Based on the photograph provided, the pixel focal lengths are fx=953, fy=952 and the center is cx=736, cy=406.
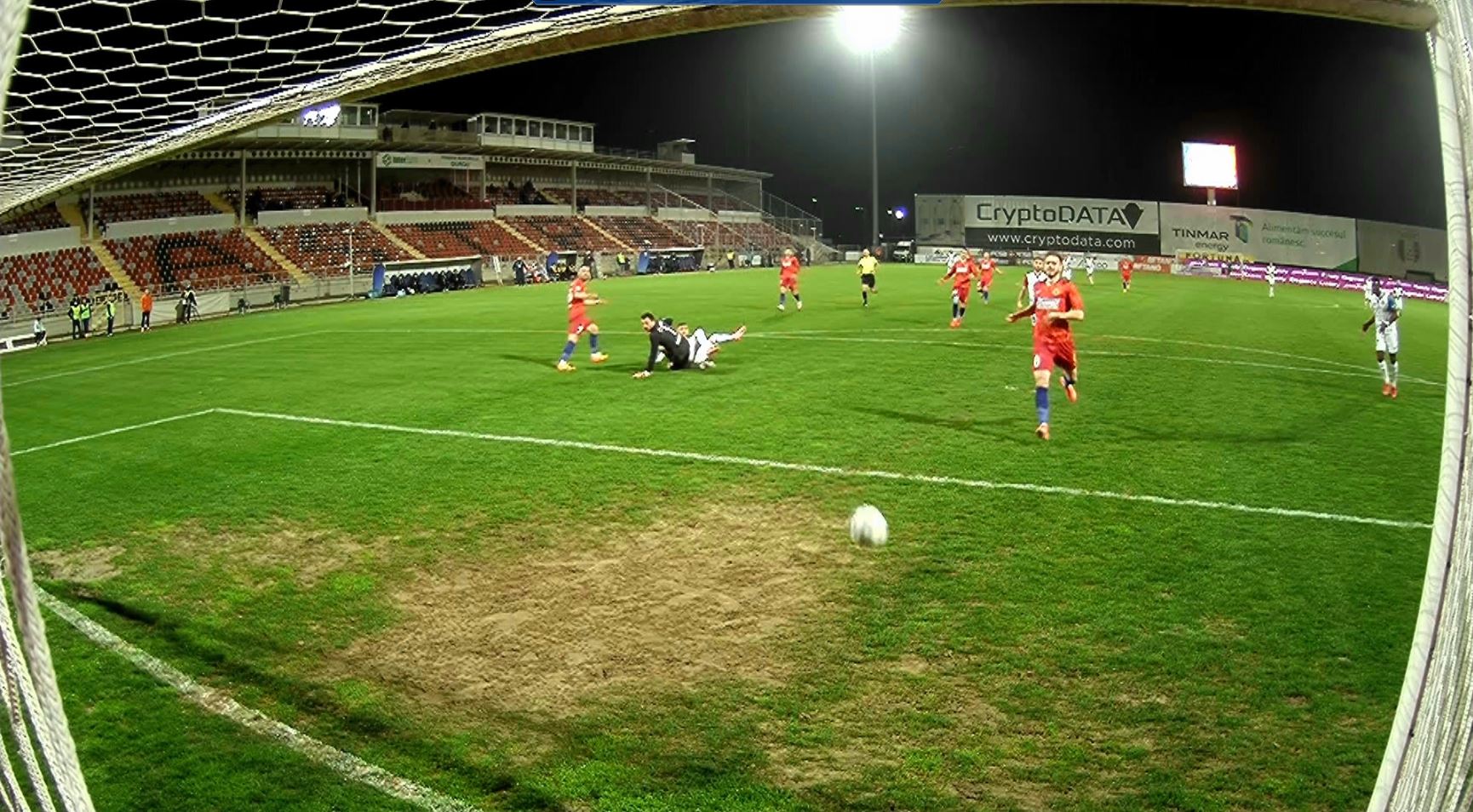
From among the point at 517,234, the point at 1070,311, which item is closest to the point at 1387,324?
the point at 1070,311

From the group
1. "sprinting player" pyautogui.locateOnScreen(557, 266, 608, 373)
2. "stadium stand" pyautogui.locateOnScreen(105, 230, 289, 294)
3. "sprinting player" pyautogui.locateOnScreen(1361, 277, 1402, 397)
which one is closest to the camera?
"sprinting player" pyautogui.locateOnScreen(1361, 277, 1402, 397)

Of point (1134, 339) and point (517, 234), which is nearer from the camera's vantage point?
point (1134, 339)

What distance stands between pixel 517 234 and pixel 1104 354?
42.9 meters

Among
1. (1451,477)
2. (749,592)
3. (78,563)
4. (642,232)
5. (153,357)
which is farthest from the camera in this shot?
(642,232)

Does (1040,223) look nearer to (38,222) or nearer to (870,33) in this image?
(870,33)

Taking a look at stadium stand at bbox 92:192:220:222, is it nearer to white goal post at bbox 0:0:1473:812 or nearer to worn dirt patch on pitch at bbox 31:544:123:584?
worn dirt patch on pitch at bbox 31:544:123:584

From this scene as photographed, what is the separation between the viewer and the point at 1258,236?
56156 millimetres

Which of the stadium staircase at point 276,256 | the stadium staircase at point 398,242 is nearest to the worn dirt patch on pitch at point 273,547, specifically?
the stadium staircase at point 276,256

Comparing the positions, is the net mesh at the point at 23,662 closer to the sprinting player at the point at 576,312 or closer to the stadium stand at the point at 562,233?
the sprinting player at the point at 576,312

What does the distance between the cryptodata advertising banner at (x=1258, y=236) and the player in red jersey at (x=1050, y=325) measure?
50964 mm

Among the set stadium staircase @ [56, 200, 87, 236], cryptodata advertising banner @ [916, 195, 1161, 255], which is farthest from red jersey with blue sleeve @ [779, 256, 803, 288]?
cryptodata advertising banner @ [916, 195, 1161, 255]

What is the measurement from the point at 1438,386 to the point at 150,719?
58.2ft

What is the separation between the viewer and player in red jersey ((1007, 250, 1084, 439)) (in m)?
10.6

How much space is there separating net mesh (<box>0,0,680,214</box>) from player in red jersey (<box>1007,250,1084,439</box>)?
7.75 metres
